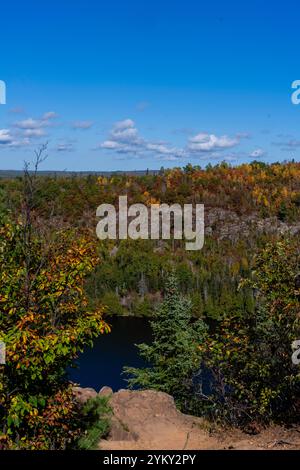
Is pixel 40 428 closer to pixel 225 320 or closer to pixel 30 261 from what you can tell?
pixel 30 261

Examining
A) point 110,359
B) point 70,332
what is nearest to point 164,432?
point 70,332

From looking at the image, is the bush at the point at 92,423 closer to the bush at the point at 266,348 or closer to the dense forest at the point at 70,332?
→ the dense forest at the point at 70,332

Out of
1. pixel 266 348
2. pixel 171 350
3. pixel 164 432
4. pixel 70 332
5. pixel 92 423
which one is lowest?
pixel 164 432

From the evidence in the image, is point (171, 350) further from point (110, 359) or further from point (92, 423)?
point (110, 359)

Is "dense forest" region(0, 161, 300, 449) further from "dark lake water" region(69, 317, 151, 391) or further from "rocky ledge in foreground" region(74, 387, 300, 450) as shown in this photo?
"dark lake water" region(69, 317, 151, 391)

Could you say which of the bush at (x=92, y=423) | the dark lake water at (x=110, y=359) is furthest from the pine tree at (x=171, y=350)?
the dark lake water at (x=110, y=359)
